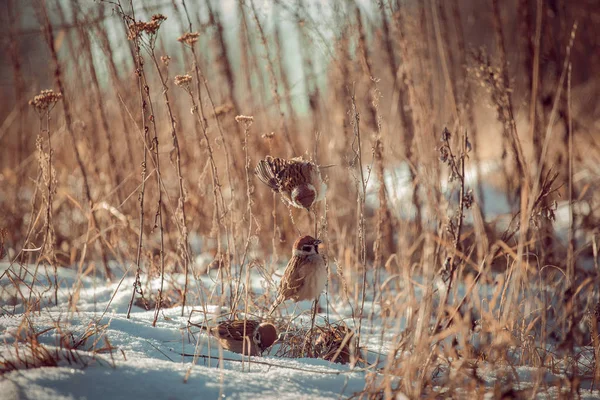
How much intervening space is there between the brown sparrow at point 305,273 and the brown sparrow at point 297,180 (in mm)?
148

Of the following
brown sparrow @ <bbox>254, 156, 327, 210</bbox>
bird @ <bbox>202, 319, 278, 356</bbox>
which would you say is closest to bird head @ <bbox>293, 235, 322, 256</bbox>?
brown sparrow @ <bbox>254, 156, 327, 210</bbox>

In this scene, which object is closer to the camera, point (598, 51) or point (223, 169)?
point (598, 51)

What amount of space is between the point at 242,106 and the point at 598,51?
2615 millimetres

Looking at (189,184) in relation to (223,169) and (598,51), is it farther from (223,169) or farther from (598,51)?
(598,51)

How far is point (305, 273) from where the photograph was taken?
5.33ft

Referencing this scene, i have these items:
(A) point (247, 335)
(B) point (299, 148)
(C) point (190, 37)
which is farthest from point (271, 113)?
(A) point (247, 335)

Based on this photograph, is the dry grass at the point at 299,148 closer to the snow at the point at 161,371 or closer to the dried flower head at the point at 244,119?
the dried flower head at the point at 244,119

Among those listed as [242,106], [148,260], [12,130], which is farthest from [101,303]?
[12,130]

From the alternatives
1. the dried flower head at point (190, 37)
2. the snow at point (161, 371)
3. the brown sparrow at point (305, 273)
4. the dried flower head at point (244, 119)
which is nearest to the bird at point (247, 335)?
the snow at point (161, 371)

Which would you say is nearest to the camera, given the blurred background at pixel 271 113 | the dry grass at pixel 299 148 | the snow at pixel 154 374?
the snow at pixel 154 374

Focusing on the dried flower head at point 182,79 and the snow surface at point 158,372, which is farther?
the dried flower head at point 182,79

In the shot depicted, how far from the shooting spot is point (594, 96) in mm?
5941

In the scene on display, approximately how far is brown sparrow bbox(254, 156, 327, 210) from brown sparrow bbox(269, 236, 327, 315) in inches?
5.8

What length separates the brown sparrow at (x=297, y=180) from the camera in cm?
158
